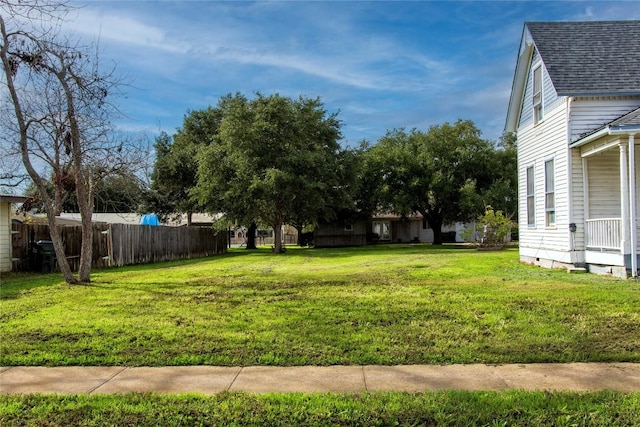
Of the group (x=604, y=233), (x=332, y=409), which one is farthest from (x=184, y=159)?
(x=332, y=409)

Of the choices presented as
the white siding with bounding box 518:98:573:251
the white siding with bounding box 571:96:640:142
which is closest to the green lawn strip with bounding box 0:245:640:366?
the white siding with bounding box 518:98:573:251

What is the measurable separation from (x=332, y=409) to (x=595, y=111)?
11371 mm

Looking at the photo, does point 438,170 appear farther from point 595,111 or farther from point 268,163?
point 595,111

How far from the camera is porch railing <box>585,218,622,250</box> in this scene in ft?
35.4

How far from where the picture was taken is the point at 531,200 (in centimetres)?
1501

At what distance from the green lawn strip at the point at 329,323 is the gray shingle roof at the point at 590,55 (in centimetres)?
486

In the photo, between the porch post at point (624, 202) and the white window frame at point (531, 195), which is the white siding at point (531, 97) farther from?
the porch post at point (624, 202)

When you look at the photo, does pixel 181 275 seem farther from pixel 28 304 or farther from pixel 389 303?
pixel 389 303

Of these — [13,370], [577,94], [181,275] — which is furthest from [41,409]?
[577,94]

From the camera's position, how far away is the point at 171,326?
21.7 feet

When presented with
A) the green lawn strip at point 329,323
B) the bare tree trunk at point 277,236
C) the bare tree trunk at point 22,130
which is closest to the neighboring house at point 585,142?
the green lawn strip at point 329,323

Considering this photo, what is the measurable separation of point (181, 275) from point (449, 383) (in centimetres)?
1027

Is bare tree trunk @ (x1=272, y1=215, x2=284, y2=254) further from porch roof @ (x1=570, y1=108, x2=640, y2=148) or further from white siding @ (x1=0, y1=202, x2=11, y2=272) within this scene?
porch roof @ (x1=570, y1=108, x2=640, y2=148)

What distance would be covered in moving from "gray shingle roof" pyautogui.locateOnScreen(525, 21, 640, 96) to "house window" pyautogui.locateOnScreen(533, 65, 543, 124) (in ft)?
2.79
